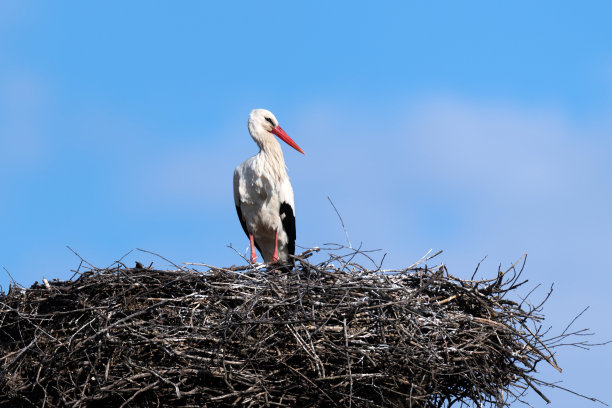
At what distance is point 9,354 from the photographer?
469 cm

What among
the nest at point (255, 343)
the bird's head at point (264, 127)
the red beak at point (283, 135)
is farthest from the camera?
the red beak at point (283, 135)

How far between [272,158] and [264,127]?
38 cm

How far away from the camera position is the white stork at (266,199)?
21.7ft

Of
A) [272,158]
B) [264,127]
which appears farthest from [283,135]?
[272,158]

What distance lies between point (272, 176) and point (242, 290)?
1.97 metres

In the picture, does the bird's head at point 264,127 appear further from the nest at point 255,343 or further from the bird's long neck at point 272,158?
the nest at point 255,343

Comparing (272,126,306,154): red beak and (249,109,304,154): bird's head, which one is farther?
(272,126,306,154): red beak

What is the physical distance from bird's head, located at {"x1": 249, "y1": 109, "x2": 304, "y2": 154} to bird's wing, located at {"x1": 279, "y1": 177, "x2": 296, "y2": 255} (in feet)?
1.39

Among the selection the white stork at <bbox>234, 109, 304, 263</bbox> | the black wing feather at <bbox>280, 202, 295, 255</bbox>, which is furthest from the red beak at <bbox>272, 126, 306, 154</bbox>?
the black wing feather at <bbox>280, 202, 295, 255</bbox>

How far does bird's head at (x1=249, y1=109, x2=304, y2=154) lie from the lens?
22.7 feet

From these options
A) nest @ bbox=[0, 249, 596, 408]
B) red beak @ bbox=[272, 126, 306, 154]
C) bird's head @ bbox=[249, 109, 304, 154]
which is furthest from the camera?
red beak @ bbox=[272, 126, 306, 154]

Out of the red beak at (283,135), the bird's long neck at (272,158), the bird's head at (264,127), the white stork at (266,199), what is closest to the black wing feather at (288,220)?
the white stork at (266,199)

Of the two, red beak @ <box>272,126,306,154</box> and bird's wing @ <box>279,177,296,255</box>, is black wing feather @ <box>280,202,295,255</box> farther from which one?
red beak @ <box>272,126,306,154</box>

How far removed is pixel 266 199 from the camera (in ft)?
21.8
